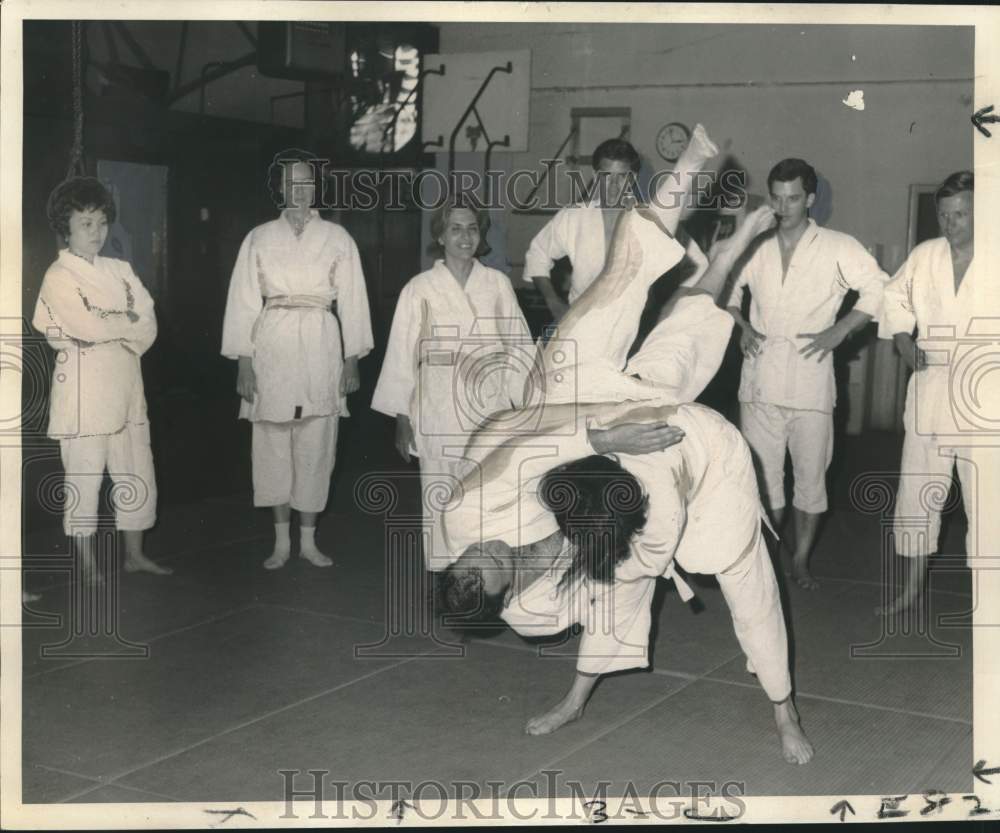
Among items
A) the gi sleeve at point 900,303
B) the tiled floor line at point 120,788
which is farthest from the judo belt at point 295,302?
the tiled floor line at point 120,788

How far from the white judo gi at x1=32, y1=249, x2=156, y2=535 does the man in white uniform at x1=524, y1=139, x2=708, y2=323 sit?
5.00 feet

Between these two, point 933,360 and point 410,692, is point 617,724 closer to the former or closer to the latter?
point 410,692

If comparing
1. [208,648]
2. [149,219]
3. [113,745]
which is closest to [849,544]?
[208,648]

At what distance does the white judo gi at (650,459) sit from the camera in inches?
114

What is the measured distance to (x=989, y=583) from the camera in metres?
3.29

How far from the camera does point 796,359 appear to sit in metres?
4.75

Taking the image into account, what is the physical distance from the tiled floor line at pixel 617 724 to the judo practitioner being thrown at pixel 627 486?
335mm

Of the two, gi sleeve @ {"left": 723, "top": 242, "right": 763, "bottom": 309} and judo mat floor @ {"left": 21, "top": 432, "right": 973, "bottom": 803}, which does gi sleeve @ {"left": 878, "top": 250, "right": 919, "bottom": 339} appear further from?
judo mat floor @ {"left": 21, "top": 432, "right": 973, "bottom": 803}

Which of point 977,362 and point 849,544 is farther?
point 849,544

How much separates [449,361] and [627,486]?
5.24 feet

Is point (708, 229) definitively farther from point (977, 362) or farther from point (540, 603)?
point (540, 603)

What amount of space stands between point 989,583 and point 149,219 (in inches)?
200

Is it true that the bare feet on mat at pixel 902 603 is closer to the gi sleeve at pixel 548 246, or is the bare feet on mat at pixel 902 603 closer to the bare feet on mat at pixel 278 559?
the gi sleeve at pixel 548 246

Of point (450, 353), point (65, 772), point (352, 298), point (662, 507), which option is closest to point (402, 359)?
point (450, 353)
